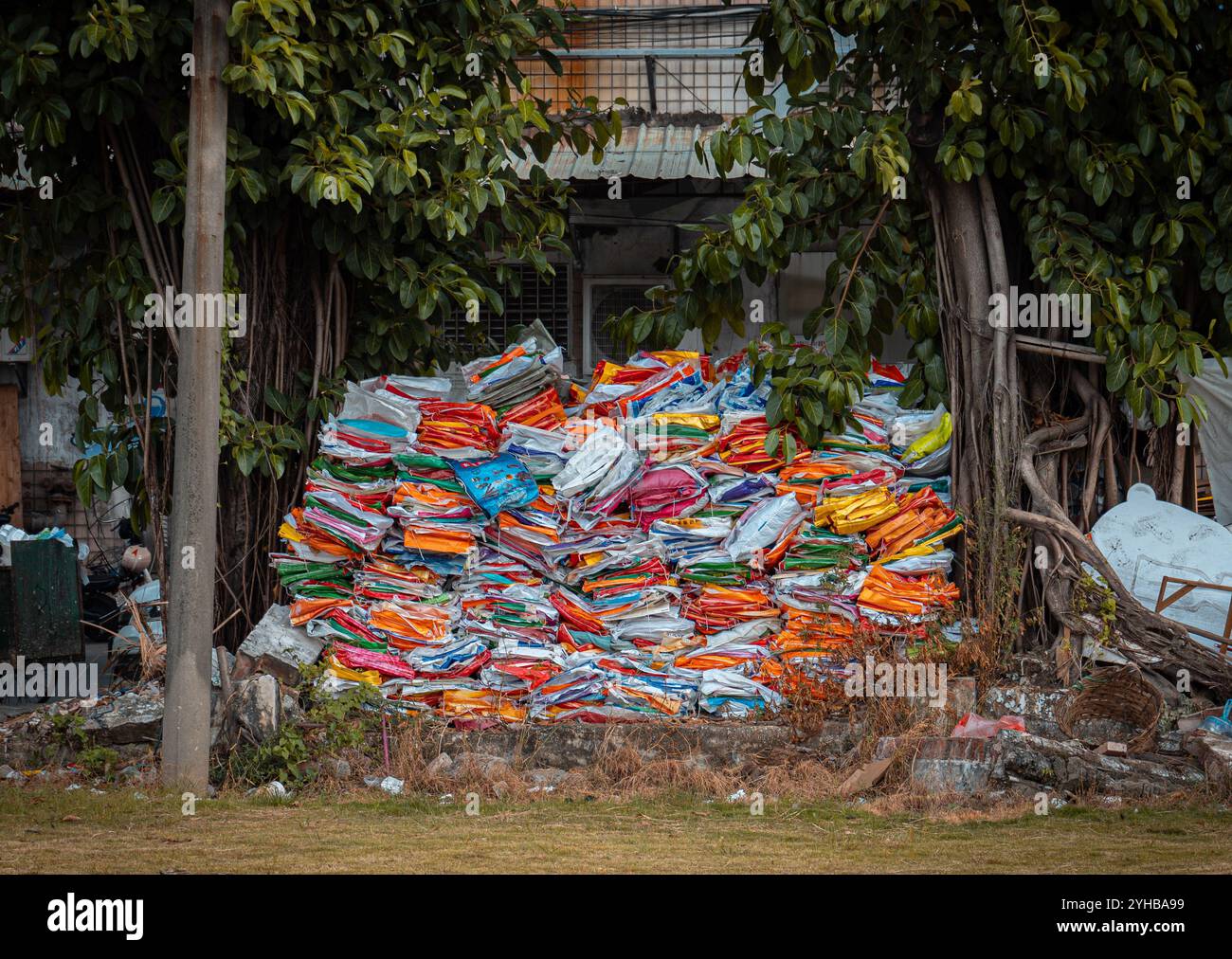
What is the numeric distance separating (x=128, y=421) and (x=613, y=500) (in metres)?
3.27

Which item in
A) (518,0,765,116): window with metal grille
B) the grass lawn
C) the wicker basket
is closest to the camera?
the grass lawn

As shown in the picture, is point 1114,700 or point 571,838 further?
point 1114,700

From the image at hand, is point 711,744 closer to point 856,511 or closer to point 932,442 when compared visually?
point 856,511

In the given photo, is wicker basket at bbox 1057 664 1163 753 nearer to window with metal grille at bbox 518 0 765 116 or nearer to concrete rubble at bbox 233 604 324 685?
concrete rubble at bbox 233 604 324 685

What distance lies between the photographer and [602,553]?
802 centimetres

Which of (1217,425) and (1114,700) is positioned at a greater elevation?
(1217,425)

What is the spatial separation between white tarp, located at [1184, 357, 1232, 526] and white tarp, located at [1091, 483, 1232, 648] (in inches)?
16.6

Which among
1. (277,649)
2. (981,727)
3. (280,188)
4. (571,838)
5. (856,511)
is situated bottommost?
(571,838)

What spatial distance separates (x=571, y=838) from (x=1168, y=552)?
4.33 m

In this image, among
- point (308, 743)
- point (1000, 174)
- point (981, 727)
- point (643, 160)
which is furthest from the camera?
point (643, 160)

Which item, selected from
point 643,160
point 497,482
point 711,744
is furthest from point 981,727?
point 643,160

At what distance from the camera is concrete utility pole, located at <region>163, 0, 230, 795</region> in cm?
698

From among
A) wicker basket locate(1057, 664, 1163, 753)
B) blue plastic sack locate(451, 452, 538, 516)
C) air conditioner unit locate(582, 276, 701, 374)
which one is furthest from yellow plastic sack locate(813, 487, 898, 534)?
air conditioner unit locate(582, 276, 701, 374)

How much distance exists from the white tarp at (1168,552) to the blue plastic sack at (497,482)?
3.58 meters
